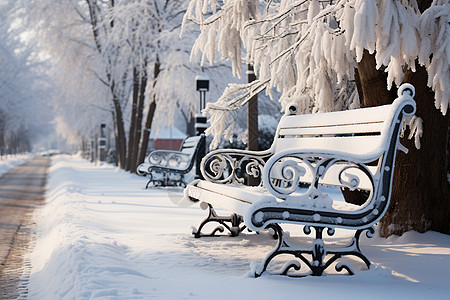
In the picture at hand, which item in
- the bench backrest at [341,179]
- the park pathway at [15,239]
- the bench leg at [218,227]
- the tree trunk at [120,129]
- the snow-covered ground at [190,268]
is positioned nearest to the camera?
the snow-covered ground at [190,268]

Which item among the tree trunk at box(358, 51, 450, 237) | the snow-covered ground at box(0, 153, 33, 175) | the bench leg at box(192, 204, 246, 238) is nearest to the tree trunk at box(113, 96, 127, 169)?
the snow-covered ground at box(0, 153, 33, 175)

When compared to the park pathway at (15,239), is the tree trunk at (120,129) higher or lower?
higher

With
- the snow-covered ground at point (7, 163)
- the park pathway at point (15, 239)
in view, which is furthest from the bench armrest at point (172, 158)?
the snow-covered ground at point (7, 163)

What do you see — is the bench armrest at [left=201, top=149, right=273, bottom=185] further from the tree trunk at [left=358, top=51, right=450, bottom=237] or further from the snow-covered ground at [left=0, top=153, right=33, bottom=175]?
the snow-covered ground at [left=0, top=153, right=33, bottom=175]

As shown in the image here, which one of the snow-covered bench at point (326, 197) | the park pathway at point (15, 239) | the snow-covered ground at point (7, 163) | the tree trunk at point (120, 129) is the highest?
the tree trunk at point (120, 129)

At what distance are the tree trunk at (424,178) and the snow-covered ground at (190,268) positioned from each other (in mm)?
121

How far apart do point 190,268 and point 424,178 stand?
6.91 feet

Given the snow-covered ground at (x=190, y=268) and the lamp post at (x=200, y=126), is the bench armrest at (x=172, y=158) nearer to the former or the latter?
the lamp post at (x=200, y=126)

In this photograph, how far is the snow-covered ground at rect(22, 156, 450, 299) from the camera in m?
3.27

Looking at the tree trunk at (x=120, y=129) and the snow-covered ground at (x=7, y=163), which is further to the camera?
the snow-covered ground at (x=7, y=163)

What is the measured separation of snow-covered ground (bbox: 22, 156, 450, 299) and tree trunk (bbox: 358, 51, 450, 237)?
Answer: 0.12m

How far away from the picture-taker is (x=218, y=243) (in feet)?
16.5

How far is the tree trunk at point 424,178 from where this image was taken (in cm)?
473

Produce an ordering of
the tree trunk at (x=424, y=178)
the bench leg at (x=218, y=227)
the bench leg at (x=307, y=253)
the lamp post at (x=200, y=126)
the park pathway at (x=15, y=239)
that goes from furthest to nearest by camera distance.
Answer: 1. the lamp post at (x=200, y=126)
2. the bench leg at (x=218, y=227)
3. the tree trunk at (x=424, y=178)
4. the park pathway at (x=15, y=239)
5. the bench leg at (x=307, y=253)
